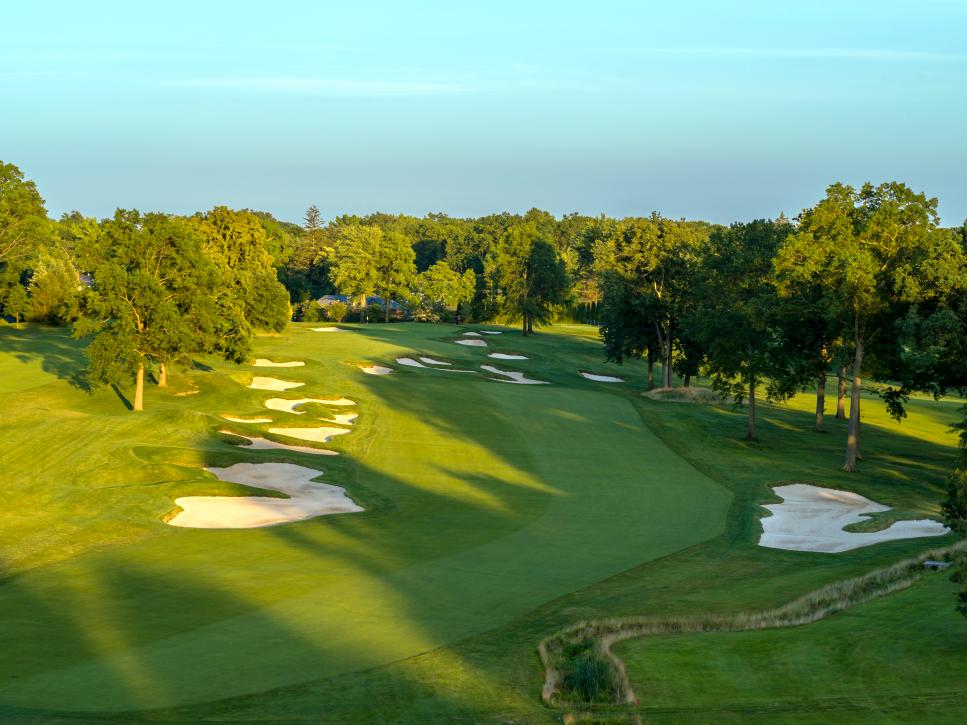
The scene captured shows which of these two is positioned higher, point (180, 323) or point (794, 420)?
point (180, 323)

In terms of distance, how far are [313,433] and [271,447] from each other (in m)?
4.17

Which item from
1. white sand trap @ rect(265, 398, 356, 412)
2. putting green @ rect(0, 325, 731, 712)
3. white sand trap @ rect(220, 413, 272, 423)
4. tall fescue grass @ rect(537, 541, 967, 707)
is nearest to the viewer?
tall fescue grass @ rect(537, 541, 967, 707)

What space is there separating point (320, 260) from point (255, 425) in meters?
119

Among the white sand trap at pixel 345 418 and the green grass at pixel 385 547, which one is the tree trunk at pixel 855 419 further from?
the white sand trap at pixel 345 418

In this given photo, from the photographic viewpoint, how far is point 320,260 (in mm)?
163750

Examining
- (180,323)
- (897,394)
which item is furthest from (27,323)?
(897,394)

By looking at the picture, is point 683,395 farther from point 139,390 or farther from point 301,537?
point 301,537

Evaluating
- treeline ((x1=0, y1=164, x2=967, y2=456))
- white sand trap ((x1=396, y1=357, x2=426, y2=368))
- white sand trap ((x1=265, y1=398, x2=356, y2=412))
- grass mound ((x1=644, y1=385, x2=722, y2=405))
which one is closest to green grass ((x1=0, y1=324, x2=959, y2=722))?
white sand trap ((x1=265, y1=398, x2=356, y2=412))

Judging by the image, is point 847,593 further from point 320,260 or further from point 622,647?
point 320,260

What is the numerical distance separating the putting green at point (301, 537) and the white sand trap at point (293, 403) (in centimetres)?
61

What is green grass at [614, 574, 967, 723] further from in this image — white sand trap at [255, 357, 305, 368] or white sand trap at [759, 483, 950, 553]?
white sand trap at [255, 357, 305, 368]

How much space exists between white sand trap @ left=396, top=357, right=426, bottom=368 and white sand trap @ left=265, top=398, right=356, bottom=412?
18.6 m

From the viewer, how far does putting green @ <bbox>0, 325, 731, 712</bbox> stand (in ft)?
58.2

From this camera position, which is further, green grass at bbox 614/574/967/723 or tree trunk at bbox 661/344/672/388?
tree trunk at bbox 661/344/672/388
